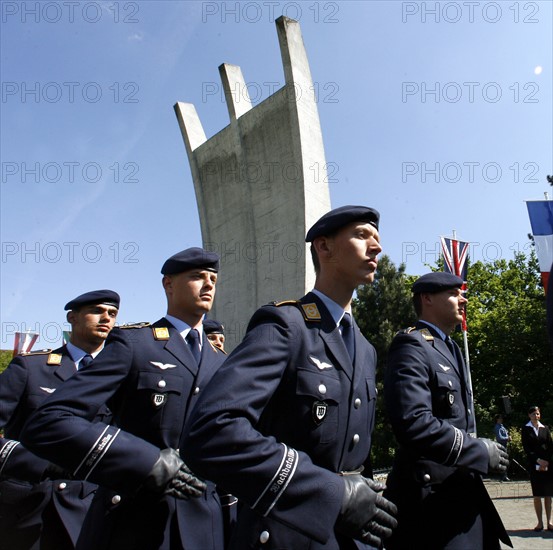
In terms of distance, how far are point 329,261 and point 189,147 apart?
63.0 feet

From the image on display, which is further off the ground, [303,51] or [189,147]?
[303,51]

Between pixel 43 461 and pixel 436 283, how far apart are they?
311cm

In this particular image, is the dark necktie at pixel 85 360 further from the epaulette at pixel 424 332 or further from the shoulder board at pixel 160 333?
the epaulette at pixel 424 332

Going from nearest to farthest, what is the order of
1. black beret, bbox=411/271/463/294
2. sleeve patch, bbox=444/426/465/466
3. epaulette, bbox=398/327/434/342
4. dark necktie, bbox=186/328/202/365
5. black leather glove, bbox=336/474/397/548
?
1. black leather glove, bbox=336/474/397/548
2. sleeve patch, bbox=444/426/465/466
3. dark necktie, bbox=186/328/202/365
4. epaulette, bbox=398/327/434/342
5. black beret, bbox=411/271/463/294

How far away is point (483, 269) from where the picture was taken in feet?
145

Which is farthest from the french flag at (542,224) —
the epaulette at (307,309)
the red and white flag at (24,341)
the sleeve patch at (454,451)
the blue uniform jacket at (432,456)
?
the red and white flag at (24,341)

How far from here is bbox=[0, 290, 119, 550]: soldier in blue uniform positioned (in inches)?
148

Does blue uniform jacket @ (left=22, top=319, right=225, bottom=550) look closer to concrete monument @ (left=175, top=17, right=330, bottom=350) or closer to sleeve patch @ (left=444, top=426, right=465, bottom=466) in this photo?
sleeve patch @ (left=444, top=426, right=465, bottom=466)

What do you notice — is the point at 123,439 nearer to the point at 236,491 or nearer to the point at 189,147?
the point at 236,491

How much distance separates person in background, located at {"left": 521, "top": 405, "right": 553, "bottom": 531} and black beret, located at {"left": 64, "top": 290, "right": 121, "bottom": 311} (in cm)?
758

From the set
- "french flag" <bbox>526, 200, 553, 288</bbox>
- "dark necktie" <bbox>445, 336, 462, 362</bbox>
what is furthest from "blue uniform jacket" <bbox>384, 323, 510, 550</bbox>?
"french flag" <bbox>526, 200, 553, 288</bbox>

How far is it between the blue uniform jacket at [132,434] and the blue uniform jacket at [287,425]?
75 cm

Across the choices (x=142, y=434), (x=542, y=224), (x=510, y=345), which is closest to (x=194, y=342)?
(x=142, y=434)

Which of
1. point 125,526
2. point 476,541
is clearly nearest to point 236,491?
point 125,526
